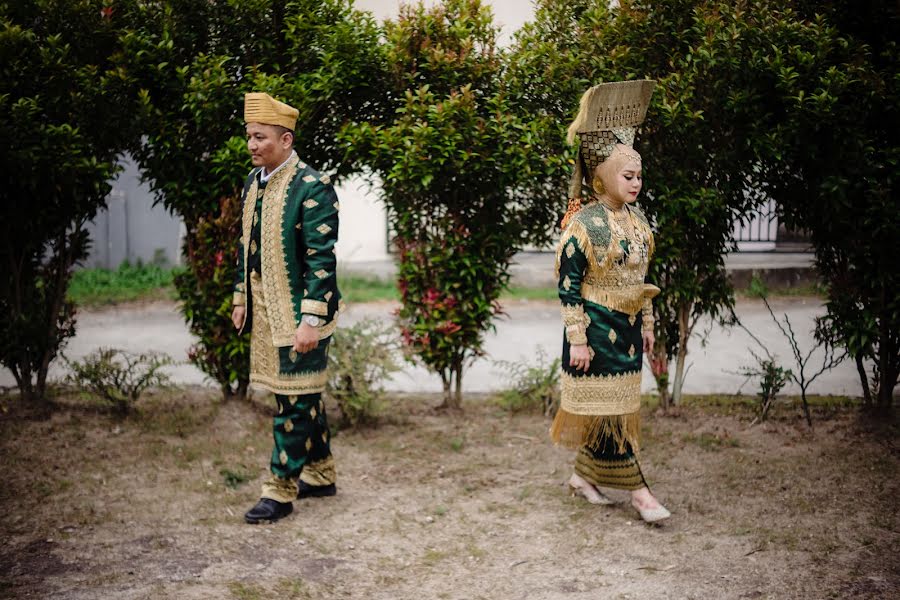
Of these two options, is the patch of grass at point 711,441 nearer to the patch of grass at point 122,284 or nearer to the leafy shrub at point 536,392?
the leafy shrub at point 536,392

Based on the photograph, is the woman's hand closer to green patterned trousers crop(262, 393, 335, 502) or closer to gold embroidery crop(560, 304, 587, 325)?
gold embroidery crop(560, 304, 587, 325)

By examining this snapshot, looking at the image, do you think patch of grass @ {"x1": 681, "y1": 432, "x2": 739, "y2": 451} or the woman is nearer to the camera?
the woman

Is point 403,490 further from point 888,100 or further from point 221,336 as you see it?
point 888,100

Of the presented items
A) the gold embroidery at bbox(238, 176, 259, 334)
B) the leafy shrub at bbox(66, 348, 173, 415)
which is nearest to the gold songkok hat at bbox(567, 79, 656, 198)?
the gold embroidery at bbox(238, 176, 259, 334)

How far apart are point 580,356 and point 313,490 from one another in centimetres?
170

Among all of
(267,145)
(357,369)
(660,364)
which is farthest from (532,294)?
(267,145)

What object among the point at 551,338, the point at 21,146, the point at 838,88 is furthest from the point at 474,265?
the point at 551,338

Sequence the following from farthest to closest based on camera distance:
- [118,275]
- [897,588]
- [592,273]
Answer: [118,275] < [592,273] < [897,588]

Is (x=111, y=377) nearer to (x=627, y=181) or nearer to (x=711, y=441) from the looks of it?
(x=627, y=181)

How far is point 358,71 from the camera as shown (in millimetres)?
5613

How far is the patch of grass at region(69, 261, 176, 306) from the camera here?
446 inches

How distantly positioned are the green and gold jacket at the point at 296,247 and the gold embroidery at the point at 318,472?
2.54 ft

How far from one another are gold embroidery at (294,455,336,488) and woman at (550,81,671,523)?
1.27 meters

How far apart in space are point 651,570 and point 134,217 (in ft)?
36.9
